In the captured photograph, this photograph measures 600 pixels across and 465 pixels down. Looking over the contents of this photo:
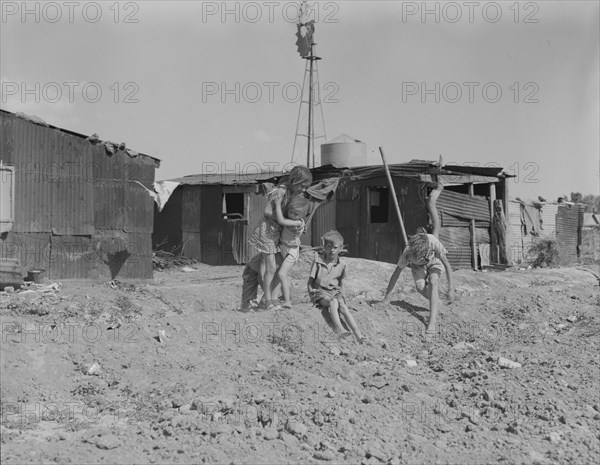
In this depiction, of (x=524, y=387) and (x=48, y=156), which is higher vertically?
(x=48, y=156)

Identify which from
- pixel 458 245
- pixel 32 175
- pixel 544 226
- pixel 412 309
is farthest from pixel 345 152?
pixel 412 309

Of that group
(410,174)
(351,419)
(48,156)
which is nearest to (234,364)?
(351,419)

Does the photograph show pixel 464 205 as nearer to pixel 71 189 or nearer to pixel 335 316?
pixel 71 189

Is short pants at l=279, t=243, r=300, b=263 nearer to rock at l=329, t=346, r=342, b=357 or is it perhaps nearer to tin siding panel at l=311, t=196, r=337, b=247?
rock at l=329, t=346, r=342, b=357

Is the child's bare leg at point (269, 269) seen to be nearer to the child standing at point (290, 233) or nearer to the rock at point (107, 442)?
the child standing at point (290, 233)

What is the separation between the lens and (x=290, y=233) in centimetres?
819

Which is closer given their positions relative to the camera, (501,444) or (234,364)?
(501,444)

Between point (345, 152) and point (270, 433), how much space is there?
1905 cm

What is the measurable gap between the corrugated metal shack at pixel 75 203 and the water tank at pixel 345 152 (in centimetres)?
828

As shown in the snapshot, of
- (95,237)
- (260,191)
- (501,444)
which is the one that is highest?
(260,191)

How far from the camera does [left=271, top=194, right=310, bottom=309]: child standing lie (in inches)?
318

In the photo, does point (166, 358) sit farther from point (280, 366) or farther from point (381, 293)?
point (381, 293)

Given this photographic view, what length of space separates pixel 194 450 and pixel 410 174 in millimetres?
15247

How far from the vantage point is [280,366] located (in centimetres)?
657
